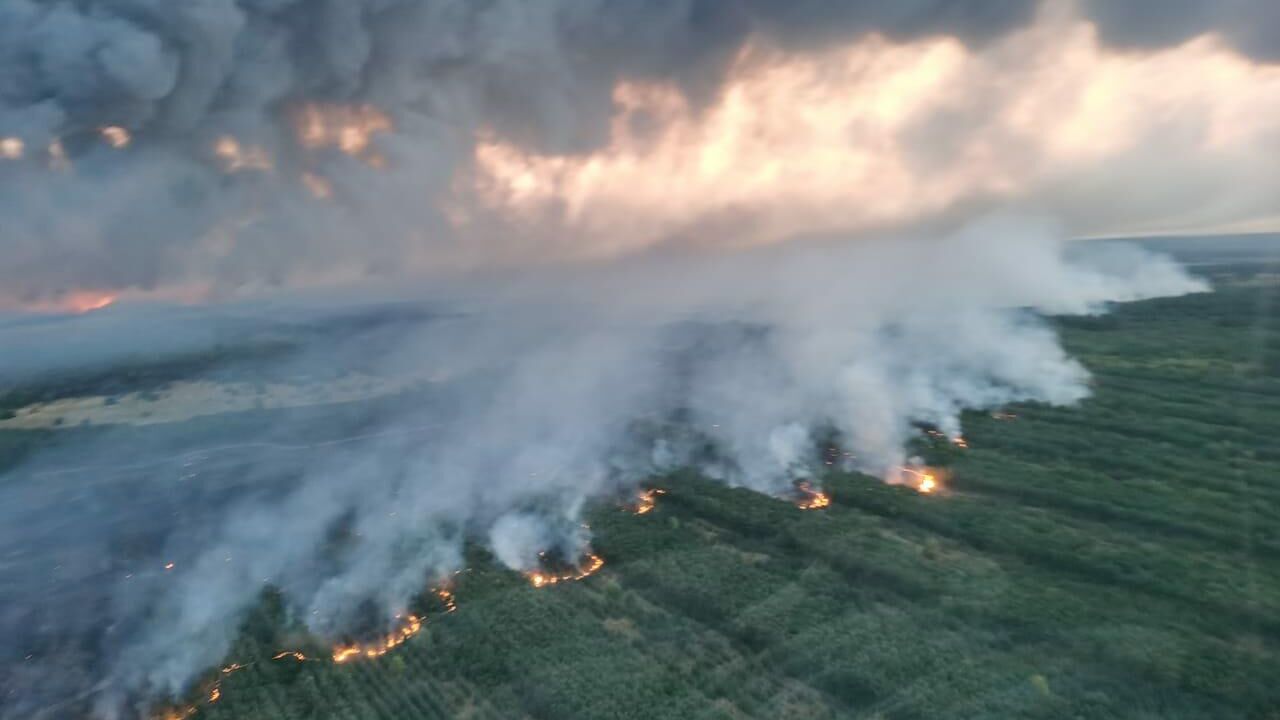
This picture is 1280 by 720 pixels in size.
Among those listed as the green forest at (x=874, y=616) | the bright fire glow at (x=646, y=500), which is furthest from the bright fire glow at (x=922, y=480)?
the bright fire glow at (x=646, y=500)

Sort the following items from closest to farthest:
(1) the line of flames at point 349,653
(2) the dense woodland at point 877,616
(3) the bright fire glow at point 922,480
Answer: (2) the dense woodland at point 877,616
(1) the line of flames at point 349,653
(3) the bright fire glow at point 922,480

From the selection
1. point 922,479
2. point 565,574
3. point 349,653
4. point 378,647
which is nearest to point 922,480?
point 922,479

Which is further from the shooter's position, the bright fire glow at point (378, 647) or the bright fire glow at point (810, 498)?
the bright fire glow at point (810, 498)

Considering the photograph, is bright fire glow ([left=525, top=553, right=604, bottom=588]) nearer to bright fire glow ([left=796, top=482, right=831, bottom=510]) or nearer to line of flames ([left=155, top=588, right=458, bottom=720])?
Answer: line of flames ([left=155, top=588, right=458, bottom=720])

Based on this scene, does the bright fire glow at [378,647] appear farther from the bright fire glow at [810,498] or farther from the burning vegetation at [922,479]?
the burning vegetation at [922,479]

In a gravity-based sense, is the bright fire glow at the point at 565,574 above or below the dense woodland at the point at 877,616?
above

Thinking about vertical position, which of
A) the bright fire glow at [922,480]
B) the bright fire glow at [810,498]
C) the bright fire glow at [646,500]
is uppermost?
the bright fire glow at [646,500]

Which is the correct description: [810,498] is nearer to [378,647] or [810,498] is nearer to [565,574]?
[565,574]
